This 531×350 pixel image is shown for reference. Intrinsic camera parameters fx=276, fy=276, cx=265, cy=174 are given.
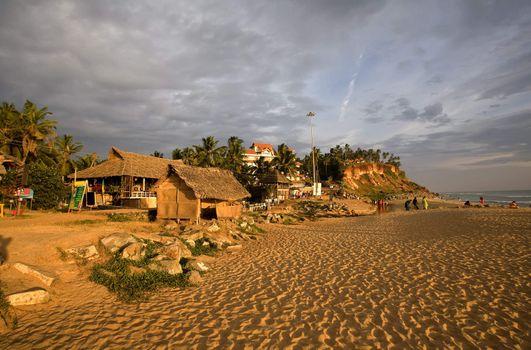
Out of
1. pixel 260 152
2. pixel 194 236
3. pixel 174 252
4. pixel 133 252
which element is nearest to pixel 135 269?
pixel 133 252

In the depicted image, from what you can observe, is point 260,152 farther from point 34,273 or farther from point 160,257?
point 34,273

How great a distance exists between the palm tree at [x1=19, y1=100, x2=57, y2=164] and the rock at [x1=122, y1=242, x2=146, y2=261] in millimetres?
25771

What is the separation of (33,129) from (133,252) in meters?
26.2

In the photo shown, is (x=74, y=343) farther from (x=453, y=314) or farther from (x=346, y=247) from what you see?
(x=346, y=247)

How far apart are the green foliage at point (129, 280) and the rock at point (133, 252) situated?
240 millimetres

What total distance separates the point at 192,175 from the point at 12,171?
47.3ft

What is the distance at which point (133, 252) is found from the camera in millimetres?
9320

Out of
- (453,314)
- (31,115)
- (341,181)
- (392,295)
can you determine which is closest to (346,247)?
(392,295)

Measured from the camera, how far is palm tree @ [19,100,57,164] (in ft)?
87.6

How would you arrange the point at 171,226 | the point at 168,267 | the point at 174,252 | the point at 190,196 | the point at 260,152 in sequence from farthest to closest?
the point at 260,152 → the point at 190,196 → the point at 171,226 → the point at 174,252 → the point at 168,267

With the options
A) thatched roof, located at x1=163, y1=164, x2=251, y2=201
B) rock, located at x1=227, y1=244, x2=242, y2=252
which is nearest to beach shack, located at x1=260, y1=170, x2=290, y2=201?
thatched roof, located at x1=163, y1=164, x2=251, y2=201

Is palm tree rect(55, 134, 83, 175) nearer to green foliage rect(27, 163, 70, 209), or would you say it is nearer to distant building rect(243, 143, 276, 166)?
green foliage rect(27, 163, 70, 209)

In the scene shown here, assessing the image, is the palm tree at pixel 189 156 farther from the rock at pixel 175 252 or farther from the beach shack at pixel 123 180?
the rock at pixel 175 252

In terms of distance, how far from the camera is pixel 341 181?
76250mm
